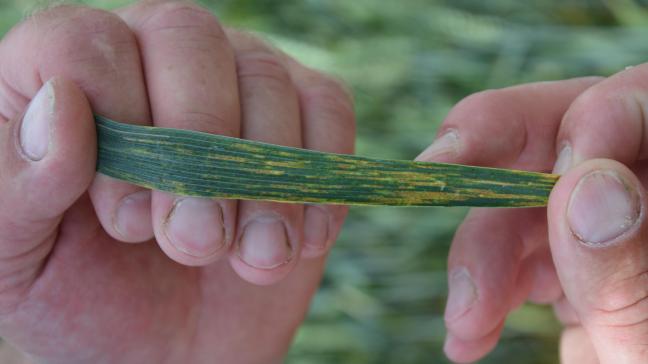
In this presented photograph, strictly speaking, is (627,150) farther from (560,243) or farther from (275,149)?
(275,149)

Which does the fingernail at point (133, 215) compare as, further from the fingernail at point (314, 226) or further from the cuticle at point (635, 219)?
the cuticle at point (635, 219)

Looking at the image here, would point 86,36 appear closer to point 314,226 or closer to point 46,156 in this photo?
point 46,156

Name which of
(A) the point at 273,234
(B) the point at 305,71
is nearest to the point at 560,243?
(A) the point at 273,234

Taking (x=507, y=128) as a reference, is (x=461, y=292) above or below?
below

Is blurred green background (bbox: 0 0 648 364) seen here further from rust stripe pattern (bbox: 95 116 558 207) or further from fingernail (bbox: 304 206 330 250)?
rust stripe pattern (bbox: 95 116 558 207)

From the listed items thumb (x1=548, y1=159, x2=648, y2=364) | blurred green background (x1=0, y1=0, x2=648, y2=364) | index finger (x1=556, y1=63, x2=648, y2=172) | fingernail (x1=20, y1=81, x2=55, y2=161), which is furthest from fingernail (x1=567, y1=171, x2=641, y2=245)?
blurred green background (x1=0, y1=0, x2=648, y2=364)

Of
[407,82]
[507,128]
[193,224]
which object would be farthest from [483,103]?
[407,82]
